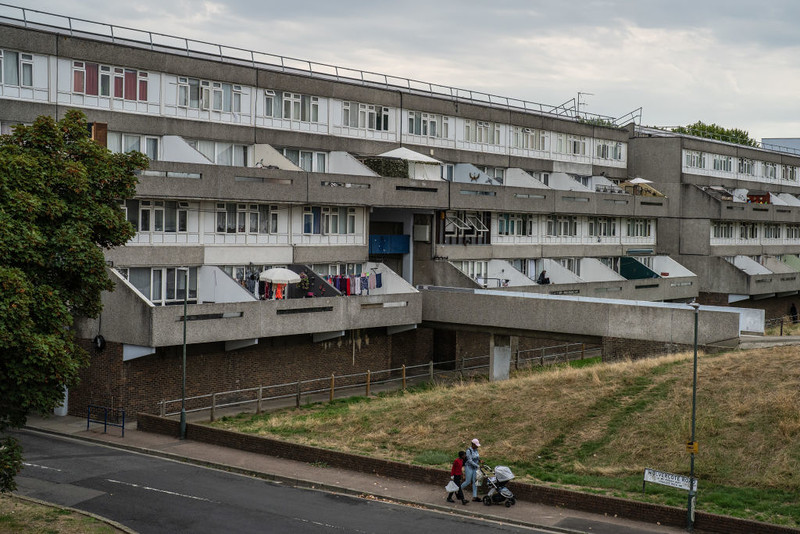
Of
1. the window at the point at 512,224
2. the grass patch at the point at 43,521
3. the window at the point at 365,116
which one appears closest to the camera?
the grass patch at the point at 43,521

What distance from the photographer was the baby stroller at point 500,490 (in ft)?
84.0

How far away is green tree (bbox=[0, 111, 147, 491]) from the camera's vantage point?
816 inches

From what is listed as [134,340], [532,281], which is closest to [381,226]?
[532,281]

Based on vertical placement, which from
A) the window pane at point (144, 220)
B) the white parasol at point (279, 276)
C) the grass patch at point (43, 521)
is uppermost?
the window pane at point (144, 220)

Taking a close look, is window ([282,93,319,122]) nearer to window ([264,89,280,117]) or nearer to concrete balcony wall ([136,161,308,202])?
window ([264,89,280,117])

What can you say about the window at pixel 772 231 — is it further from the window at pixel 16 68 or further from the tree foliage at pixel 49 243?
the tree foliage at pixel 49 243

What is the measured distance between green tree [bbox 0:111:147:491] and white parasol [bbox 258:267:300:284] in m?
17.0

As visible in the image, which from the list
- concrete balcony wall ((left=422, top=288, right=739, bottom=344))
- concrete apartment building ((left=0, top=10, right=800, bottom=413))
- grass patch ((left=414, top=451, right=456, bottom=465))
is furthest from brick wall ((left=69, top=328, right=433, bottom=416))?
grass patch ((left=414, top=451, right=456, bottom=465))

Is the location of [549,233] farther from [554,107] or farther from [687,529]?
[687,529]

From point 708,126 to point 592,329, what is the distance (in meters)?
78.3

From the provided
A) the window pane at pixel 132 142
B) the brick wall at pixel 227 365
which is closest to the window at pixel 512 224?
the brick wall at pixel 227 365

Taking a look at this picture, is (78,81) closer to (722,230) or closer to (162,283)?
(162,283)

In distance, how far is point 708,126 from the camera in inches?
4417

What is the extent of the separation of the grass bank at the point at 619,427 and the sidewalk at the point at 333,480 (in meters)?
1.43
